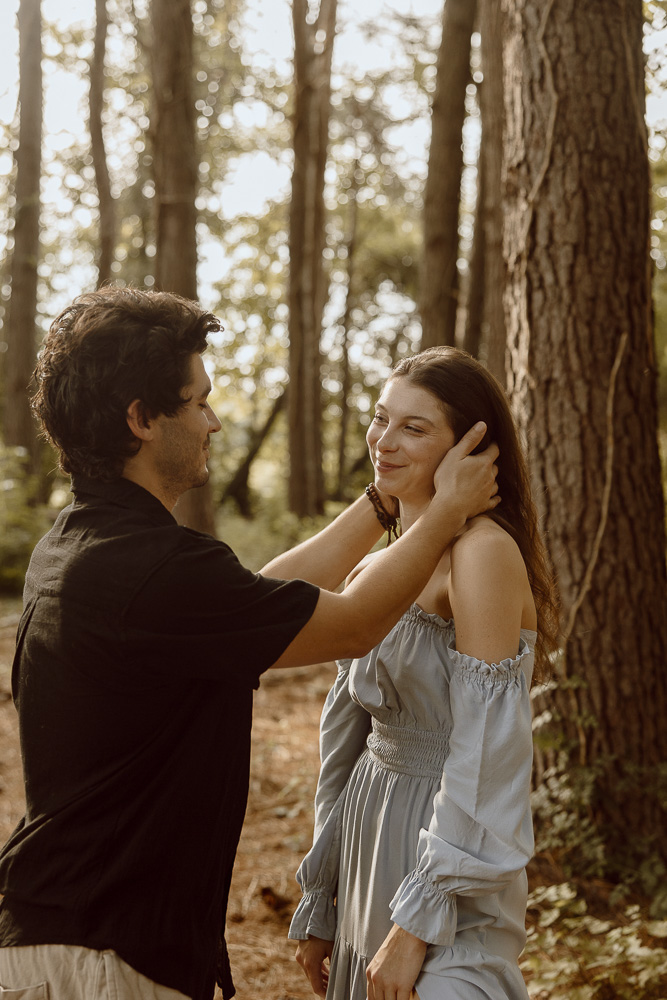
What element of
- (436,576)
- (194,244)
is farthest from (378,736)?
(194,244)

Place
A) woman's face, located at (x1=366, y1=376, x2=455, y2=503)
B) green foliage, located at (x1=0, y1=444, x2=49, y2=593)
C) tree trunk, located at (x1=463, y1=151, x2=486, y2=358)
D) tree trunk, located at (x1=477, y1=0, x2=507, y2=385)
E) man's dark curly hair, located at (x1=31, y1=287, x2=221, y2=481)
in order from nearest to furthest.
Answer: man's dark curly hair, located at (x1=31, y1=287, x2=221, y2=481) → woman's face, located at (x1=366, y1=376, x2=455, y2=503) → tree trunk, located at (x1=477, y1=0, x2=507, y2=385) → tree trunk, located at (x1=463, y1=151, x2=486, y2=358) → green foliage, located at (x1=0, y1=444, x2=49, y2=593)

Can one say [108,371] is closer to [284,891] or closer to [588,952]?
[588,952]

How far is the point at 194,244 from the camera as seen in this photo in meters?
8.78

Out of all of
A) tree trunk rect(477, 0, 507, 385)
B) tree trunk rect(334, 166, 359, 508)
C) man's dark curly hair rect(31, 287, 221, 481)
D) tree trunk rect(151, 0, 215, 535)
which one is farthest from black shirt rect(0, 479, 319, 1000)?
tree trunk rect(334, 166, 359, 508)

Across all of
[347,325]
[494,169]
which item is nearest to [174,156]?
[494,169]

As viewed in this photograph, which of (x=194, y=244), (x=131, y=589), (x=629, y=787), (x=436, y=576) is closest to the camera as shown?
(x=131, y=589)

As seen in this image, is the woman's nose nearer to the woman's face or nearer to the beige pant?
the woman's face

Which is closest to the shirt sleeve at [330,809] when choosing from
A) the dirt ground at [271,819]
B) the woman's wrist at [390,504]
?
the woman's wrist at [390,504]

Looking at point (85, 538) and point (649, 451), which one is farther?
point (649, 451)

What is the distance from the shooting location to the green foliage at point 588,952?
3.19m

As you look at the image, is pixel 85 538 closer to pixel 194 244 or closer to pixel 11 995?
pixel 11 995

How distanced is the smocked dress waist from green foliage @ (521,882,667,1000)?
61.1 inches

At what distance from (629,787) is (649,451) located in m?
1.58

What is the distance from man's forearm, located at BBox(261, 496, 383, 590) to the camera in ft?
8.73
